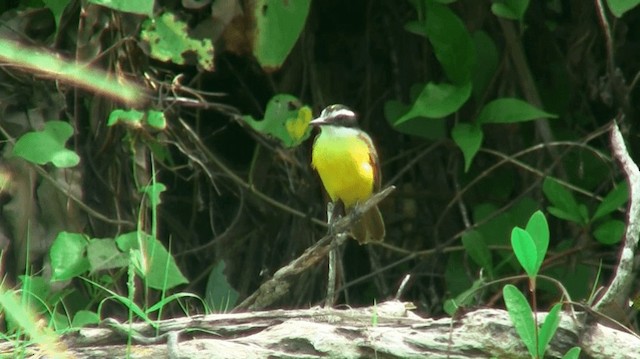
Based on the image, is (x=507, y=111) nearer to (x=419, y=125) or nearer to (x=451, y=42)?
(x=451, y=42)

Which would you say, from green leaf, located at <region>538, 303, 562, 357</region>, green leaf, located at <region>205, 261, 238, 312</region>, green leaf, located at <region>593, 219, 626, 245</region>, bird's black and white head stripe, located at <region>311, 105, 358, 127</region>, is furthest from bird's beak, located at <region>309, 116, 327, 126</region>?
green leaf, located at <region>538, 303, 562, 357</region>

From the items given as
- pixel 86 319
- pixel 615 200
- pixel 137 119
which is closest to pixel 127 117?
pixel 137 119

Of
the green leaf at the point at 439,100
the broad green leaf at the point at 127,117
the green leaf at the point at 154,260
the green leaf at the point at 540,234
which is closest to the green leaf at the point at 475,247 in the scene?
the green leaf at the point at 439,100

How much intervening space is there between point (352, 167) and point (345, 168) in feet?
0.10

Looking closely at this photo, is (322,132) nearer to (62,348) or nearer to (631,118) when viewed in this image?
(631,118)

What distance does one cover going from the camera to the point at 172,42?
4262 mm

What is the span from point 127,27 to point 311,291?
160cm

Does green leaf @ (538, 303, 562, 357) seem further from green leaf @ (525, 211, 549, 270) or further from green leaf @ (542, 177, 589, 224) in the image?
green leaf @ (542, 177, 589, 224)

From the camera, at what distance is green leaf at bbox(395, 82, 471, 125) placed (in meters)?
4.48

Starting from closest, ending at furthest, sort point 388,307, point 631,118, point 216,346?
point 216,346, point 388,307, point 631,118

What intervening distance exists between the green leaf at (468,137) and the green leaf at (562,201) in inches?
13.0

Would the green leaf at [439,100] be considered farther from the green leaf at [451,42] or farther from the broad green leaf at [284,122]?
the broad green leaf at [284,122]

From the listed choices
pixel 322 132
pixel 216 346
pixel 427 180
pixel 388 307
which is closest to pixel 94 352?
pixel 216 346

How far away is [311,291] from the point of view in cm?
524
